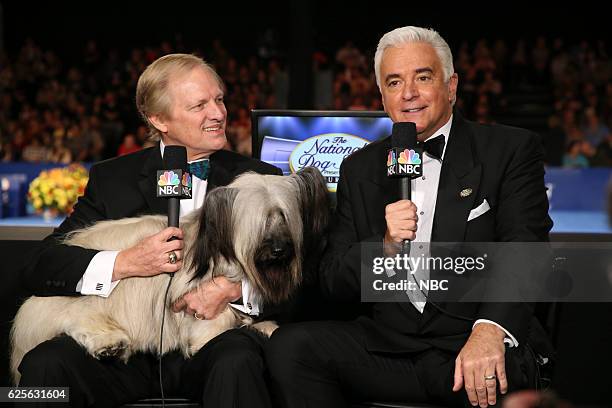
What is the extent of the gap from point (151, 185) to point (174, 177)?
0.79 meters

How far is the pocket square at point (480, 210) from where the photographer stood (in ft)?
10.2

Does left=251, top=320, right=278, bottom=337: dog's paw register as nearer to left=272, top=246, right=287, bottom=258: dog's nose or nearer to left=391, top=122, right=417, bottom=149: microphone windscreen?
left=272, top=246, right=287, bottom=258: dog's nose

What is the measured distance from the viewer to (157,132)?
12.3 ft

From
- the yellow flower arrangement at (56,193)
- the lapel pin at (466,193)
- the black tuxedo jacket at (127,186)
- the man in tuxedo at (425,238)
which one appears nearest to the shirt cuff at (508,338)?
the man in tuxedo at (425,238)

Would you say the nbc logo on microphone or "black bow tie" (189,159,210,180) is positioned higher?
the nbc logo on microphone

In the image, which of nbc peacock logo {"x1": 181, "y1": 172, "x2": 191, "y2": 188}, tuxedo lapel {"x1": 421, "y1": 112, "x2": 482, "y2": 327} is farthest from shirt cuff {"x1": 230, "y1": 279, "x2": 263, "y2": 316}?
tuxedo lapel {"x1": 421, "y1": 112, "x2": 482, "y2": 327}

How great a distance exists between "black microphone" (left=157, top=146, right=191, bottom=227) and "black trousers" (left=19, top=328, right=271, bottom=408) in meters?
Answer: 0.58

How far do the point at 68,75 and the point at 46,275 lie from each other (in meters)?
15.6

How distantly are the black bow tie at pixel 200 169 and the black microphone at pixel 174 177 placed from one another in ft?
2.18

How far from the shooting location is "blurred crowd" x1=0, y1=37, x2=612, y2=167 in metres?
14.0

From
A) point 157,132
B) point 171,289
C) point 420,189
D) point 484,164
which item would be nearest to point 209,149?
point 157,132

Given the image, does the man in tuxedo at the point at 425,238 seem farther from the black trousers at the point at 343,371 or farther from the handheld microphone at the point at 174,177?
the handheld microphone at the point at 174,177

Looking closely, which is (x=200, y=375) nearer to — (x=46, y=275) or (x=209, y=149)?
(x=46, y=275)

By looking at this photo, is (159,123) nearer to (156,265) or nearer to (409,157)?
(156,265)
